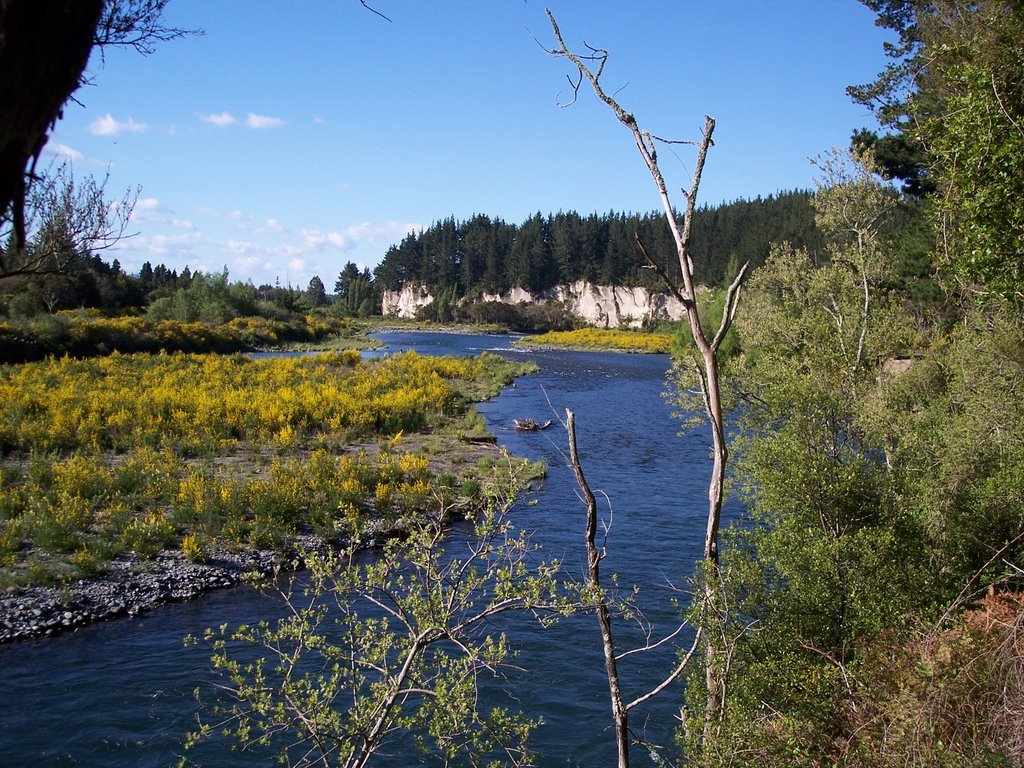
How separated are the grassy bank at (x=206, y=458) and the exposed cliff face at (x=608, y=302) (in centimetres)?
9364

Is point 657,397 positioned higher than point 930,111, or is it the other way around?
point 930,111

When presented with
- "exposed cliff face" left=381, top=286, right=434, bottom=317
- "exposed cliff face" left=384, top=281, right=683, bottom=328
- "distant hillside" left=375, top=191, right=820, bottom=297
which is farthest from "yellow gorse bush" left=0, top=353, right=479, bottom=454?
"exposed cliff face" left=381, top=286, right=434, bottom=317

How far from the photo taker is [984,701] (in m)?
6.25

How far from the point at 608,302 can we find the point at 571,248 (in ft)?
41.6

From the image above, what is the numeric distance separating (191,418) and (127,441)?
2919mm

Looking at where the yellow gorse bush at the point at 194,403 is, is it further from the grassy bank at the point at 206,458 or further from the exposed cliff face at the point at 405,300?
the exposed cliff face at the point at 405,300

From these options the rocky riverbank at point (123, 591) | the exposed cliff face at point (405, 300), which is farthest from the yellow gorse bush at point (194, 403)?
the exposed cliff face at point (405, 300)

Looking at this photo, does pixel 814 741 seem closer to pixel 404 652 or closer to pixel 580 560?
pixel 404 652

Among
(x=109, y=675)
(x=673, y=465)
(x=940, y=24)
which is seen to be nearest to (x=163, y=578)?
(x=109, y=675)

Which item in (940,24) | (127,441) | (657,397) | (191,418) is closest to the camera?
(940,24)

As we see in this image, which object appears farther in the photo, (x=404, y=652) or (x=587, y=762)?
(x=587, y=762)

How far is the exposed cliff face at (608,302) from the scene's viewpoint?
124750 millimetres

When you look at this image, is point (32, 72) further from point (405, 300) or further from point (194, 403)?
point (405, 300)

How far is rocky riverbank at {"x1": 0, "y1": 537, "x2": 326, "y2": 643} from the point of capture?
1195 centimetres
